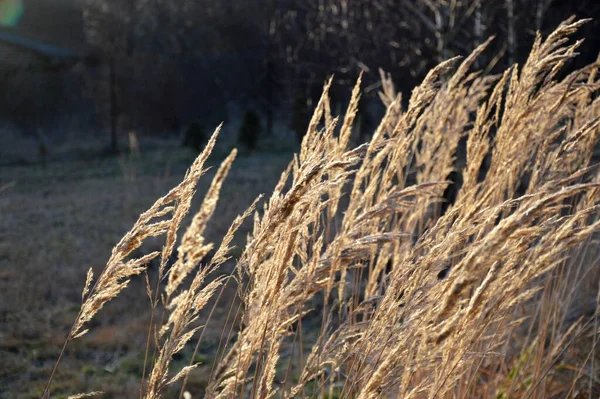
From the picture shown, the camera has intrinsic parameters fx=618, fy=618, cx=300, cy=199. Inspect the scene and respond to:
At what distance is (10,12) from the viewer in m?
29.2

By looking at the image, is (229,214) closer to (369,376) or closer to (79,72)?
(369,376)

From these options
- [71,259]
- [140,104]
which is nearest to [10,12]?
[140,104]

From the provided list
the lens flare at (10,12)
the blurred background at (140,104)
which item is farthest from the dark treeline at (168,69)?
the lens flare at (10,12)

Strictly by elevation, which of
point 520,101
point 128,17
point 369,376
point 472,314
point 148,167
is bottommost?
point 148,167

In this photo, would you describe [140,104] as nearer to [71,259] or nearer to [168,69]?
[168,69]

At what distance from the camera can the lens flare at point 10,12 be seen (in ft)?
93.5

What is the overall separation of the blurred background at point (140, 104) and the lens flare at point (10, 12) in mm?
82

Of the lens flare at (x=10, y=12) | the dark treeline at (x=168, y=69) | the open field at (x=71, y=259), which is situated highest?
the lens flare at (x=10, y=12)

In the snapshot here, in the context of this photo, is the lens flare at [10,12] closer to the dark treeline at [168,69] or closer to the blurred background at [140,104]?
the blurred background at [140,104]

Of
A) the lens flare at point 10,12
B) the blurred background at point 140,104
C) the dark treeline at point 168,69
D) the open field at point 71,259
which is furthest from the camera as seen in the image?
the lens flare at point 10,12

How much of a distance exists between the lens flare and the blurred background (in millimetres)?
82

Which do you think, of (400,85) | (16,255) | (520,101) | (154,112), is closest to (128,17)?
(154,112)

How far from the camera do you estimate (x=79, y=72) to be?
2423 cm

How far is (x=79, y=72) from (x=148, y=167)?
10.5 m
